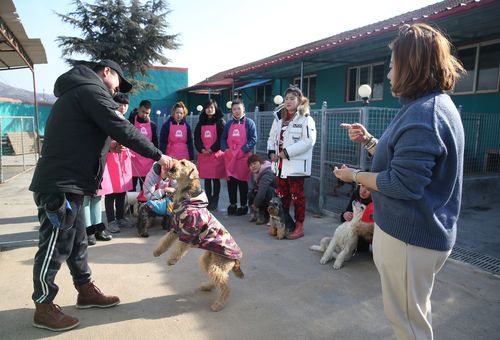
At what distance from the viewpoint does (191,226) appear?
2.95 m

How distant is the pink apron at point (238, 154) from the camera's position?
6223mm

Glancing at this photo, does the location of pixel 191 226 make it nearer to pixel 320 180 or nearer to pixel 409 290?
pixel 409 290

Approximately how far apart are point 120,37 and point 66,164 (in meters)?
22.7

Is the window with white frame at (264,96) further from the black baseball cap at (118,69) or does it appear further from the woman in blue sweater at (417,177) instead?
the woman in blue sweater at (417,177)

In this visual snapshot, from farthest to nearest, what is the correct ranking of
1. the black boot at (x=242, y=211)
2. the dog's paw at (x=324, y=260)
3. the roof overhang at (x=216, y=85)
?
the roof overhang at (x=216, y=85) < the black boot at (x=242, y=211) < the dog's paw at (x=324, y=260)

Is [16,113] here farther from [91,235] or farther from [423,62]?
[423,62]

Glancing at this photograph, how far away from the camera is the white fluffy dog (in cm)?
386

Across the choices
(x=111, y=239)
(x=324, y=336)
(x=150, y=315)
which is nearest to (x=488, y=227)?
(x=324, y=336)

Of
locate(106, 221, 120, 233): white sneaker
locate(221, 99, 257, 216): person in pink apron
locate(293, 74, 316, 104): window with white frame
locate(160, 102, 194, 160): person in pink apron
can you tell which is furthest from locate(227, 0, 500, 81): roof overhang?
locate(106, 221, 120, 233): white sneaker

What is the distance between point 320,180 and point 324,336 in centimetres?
378

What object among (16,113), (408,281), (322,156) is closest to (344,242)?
(408,281)

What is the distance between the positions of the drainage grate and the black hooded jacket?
12.7ft

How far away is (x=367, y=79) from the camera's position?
35.7 feet

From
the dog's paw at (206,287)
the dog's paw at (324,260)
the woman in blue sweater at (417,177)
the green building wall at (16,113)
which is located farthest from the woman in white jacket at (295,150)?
the green building wall at (16,113)
